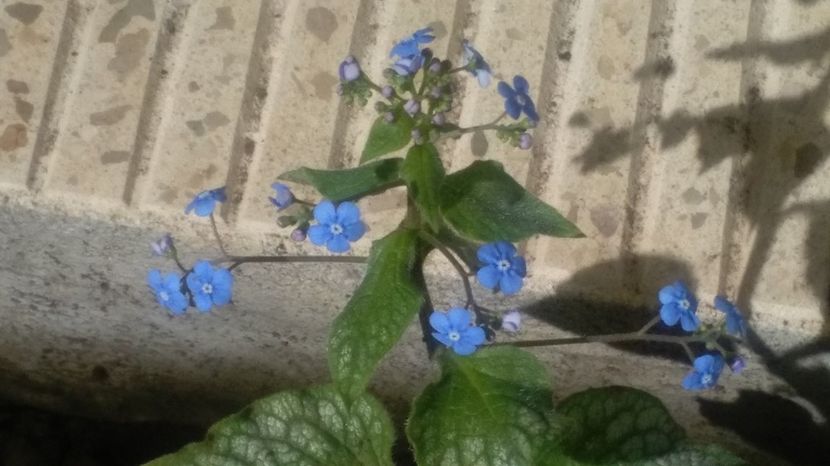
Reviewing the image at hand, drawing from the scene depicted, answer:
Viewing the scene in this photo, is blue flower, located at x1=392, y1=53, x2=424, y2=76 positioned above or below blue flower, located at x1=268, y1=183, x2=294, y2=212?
above

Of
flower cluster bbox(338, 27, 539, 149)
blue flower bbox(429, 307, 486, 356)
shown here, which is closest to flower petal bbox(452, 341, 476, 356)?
blue flower bbox(429, 307, 486, 356)

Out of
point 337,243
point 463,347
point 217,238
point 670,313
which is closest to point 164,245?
point 217,238

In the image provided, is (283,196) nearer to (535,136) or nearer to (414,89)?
(414,89)

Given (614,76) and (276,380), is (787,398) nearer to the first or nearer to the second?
(614,76)

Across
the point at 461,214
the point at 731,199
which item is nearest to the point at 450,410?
the point at 461,214

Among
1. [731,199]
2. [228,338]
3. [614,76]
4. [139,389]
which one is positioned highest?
[614,76]

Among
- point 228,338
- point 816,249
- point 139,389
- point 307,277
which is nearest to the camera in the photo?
point 816,249

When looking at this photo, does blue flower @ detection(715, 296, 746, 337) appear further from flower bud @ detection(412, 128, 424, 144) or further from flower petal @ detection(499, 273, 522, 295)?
flower bud @ detection(412, 128, 424, 144)
